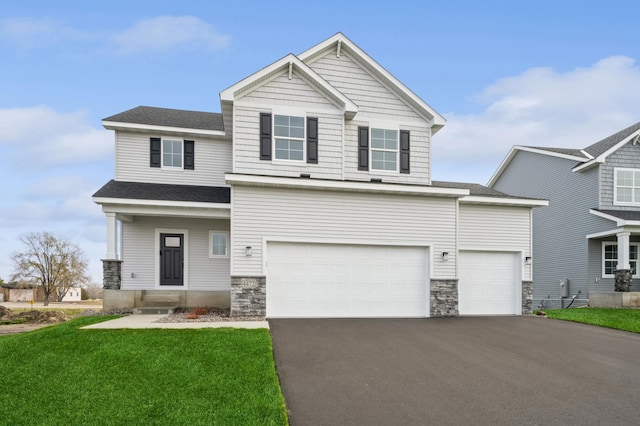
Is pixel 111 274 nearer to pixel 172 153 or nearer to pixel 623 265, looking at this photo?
pixel 172 153

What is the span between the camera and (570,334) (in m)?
10.6

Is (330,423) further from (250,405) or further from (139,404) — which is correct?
(139,404)

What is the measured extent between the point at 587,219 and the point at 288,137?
14980mm

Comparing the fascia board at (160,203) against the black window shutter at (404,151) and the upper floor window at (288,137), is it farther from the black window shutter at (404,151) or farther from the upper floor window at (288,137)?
the black window shutter at (404,151)

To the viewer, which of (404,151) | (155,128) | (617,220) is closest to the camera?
(404,151)

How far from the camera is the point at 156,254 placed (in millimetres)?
14945

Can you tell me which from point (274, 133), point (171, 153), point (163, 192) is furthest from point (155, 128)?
point (274, 133)

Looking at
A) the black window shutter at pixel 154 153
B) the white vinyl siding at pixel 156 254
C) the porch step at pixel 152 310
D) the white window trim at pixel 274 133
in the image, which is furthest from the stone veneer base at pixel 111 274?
the white window trim at pixel 274 133

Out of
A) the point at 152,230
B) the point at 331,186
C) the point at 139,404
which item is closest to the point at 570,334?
the point at 331,186

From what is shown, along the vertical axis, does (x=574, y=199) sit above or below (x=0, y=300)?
above

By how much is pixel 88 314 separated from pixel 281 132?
8801 mm

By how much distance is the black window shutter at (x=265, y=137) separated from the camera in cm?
1297

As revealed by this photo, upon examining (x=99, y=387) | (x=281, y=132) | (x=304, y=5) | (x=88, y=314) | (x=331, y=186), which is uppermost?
(x=304, y=5)

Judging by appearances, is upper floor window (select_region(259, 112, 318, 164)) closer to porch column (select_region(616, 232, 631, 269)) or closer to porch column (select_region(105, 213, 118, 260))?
porch column (select_region(105, 213, 118, 260))
